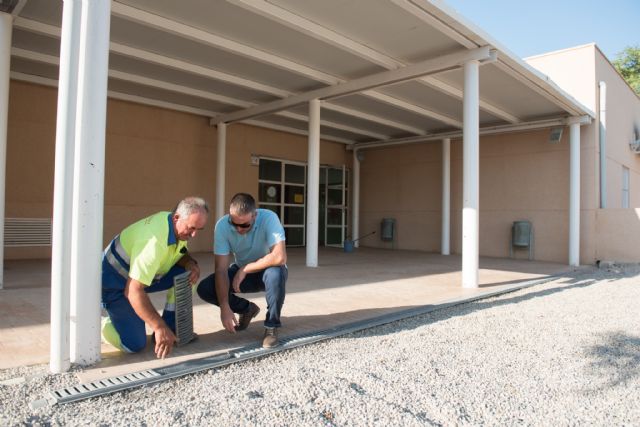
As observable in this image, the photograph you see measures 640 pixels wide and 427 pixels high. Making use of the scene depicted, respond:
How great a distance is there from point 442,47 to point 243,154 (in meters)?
6.89

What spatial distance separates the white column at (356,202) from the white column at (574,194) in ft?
21.4

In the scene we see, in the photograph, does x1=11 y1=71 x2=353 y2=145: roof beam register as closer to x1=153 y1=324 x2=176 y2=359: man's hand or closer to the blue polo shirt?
the blue polo shirt

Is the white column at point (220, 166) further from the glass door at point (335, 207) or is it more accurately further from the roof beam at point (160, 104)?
the glass door at point (335, 207)

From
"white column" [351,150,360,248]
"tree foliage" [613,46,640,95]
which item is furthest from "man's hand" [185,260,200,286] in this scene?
"tree foliage" [613,46,640,95]

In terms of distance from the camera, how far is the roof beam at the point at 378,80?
7.05 meters

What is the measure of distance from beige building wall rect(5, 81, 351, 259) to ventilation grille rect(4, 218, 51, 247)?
11cm

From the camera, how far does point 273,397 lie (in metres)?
2.56

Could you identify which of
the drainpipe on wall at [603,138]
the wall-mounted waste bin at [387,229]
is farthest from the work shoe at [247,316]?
the wall-mounted waste bin at [387,229]

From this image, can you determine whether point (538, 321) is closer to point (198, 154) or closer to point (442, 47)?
point (442, 47)

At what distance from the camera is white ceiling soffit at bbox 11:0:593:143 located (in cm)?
611

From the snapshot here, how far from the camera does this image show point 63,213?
9.07 ft

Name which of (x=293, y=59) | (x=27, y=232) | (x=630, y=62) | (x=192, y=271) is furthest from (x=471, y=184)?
(x=630, y=62)

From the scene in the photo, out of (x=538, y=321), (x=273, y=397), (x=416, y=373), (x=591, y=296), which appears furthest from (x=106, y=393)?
(x=591, y=296)

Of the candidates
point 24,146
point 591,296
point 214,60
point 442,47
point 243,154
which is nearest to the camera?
point 591,296
